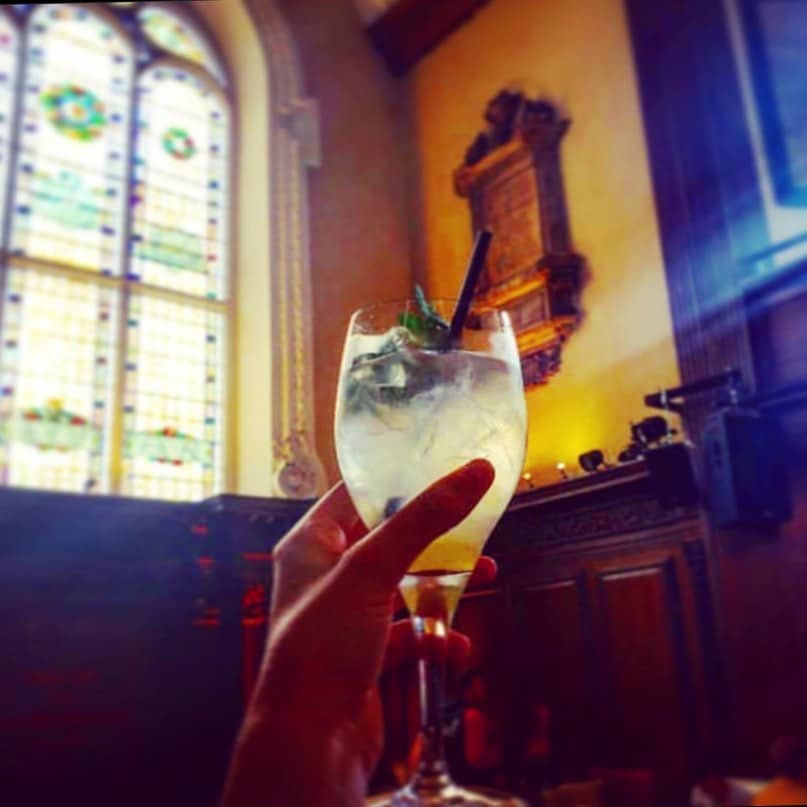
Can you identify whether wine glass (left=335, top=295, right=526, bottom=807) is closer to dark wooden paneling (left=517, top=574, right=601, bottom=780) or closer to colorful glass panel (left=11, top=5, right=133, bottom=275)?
dark wooden paneling (left=517, top=574, right=601, bottom=780)

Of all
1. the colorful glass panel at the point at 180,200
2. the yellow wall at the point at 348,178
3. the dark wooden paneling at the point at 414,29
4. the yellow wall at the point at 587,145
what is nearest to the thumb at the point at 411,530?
the yellow wall at the point at 348,178

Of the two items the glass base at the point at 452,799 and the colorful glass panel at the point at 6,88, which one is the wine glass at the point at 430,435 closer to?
the glass base at the point at 452,799

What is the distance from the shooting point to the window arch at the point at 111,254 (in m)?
3.13

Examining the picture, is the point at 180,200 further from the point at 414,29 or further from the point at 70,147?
the point at 414,29

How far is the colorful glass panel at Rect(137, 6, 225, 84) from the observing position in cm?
376

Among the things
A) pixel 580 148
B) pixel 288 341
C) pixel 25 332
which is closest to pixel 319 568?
pixel 580 148

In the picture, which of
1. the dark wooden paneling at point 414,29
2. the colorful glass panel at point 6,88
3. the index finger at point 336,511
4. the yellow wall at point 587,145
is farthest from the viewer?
the colorful glass panel at point 6,88

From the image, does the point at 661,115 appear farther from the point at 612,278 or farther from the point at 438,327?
the point at 438,327

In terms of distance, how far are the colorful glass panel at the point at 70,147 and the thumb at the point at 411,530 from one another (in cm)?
326

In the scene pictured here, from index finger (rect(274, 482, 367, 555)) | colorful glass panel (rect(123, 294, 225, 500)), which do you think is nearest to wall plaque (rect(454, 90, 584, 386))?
index finger (rect(274, 482, 367, 555))

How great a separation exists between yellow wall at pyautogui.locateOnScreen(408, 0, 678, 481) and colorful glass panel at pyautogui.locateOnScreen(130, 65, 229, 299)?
1498 mm

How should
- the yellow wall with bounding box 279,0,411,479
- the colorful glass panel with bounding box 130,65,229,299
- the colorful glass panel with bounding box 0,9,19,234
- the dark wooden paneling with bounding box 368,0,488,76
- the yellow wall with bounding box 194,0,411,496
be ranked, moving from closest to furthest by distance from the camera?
the yellow wall with bounding box 279,0,411,479 < the dark wooden paneling with bounding box 368,0,488,76 < the yellow wall with bounding box 194,0,411,496 < the colorful glass panel with bounding box 0,9,19,234 < the colorful glass panel with bounding box 130,65,229,299

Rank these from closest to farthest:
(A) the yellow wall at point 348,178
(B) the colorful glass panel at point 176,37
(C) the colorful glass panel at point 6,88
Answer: (A) the yellow wall at point 348,178 → (C) the colorful glass panel at point 6,88 → (B) the colorful glass panel at point 176,37

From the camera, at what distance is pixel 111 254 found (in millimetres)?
3453
